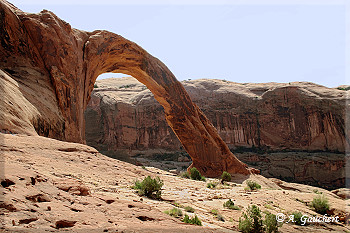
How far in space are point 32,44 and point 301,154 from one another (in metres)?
32.7

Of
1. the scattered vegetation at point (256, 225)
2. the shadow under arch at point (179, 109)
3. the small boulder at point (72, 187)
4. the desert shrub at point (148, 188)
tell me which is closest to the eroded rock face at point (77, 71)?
the shadow under arch at point (179, 109)

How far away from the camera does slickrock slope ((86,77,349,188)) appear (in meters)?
35.7

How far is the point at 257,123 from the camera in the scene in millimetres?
38281

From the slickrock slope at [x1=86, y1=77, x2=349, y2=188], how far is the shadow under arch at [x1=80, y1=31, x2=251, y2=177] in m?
16.2

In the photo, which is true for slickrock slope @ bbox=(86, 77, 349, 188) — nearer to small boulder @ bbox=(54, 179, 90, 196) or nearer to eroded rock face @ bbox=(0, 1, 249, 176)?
eroded rock face @ bbox=(0, 1, 249, 176)

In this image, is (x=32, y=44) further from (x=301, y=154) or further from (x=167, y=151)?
(x=301, y=154)

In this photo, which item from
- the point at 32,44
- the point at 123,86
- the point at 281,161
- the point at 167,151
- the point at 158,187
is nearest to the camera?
the point at 158,187

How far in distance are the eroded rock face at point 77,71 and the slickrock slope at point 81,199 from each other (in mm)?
1612

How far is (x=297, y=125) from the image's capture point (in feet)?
122

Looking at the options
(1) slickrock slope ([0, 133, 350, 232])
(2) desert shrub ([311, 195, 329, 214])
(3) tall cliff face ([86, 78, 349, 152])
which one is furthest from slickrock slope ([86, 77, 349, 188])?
(1) slickrock slope ([0, 133, 350, 232])

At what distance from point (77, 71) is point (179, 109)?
8.77 m

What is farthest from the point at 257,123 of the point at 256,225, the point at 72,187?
the point at 72,187

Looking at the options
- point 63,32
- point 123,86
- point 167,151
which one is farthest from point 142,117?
point 63,32

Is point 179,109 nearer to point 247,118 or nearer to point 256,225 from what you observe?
point 256,225
